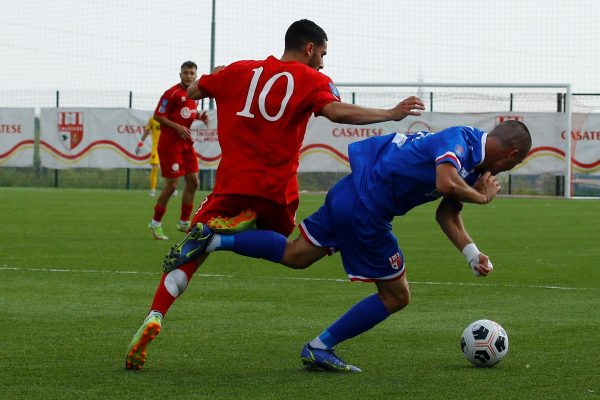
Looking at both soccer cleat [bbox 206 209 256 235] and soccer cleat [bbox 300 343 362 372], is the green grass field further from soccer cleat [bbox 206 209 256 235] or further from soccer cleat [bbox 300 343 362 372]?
soccer cleat [bbox 206 209 256 235]

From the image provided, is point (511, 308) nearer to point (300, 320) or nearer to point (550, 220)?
point (300, 320)

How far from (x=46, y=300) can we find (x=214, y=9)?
2994 centimetres

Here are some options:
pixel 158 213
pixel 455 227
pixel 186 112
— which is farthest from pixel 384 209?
pixel 186 112

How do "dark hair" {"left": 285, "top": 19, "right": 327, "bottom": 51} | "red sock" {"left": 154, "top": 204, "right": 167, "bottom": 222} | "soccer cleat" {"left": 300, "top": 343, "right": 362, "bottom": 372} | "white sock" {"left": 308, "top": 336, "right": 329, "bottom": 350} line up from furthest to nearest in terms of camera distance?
"red sock" {"left": 154, "top": 204, "right": 167, "bottom": 222} → "dark hair" {"left": 285, "top": 19, "right": 327, "bottom": 51} → "white sock" {"left": 308, "top": 336, "right": 329, "bottom": 350} → "soccer cleat" {"left": 300, "top": 343, "right": 362, "bottom": 372}

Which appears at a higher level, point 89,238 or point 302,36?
point 302,36

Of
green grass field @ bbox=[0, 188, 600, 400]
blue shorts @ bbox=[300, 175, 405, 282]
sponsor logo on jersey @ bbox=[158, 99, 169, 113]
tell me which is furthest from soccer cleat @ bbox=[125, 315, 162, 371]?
sponsor logo on jersey @ bbox=[158, 99, 169, 113]

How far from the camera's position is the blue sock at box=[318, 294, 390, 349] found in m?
6.41

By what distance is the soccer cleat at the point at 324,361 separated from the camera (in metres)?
6.23

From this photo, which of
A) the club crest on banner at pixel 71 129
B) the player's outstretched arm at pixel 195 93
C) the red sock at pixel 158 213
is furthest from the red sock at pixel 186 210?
the club crest on banner at pixel 71 129

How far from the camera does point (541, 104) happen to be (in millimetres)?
32188

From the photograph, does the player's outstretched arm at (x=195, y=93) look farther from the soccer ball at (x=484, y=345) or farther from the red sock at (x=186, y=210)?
the red sock at (x=186, y=210)

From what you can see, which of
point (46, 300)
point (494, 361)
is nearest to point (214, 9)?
point (46, 300)

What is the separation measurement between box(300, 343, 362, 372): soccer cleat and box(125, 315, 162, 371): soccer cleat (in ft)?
2.70

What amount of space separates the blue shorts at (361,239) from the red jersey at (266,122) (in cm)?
51
